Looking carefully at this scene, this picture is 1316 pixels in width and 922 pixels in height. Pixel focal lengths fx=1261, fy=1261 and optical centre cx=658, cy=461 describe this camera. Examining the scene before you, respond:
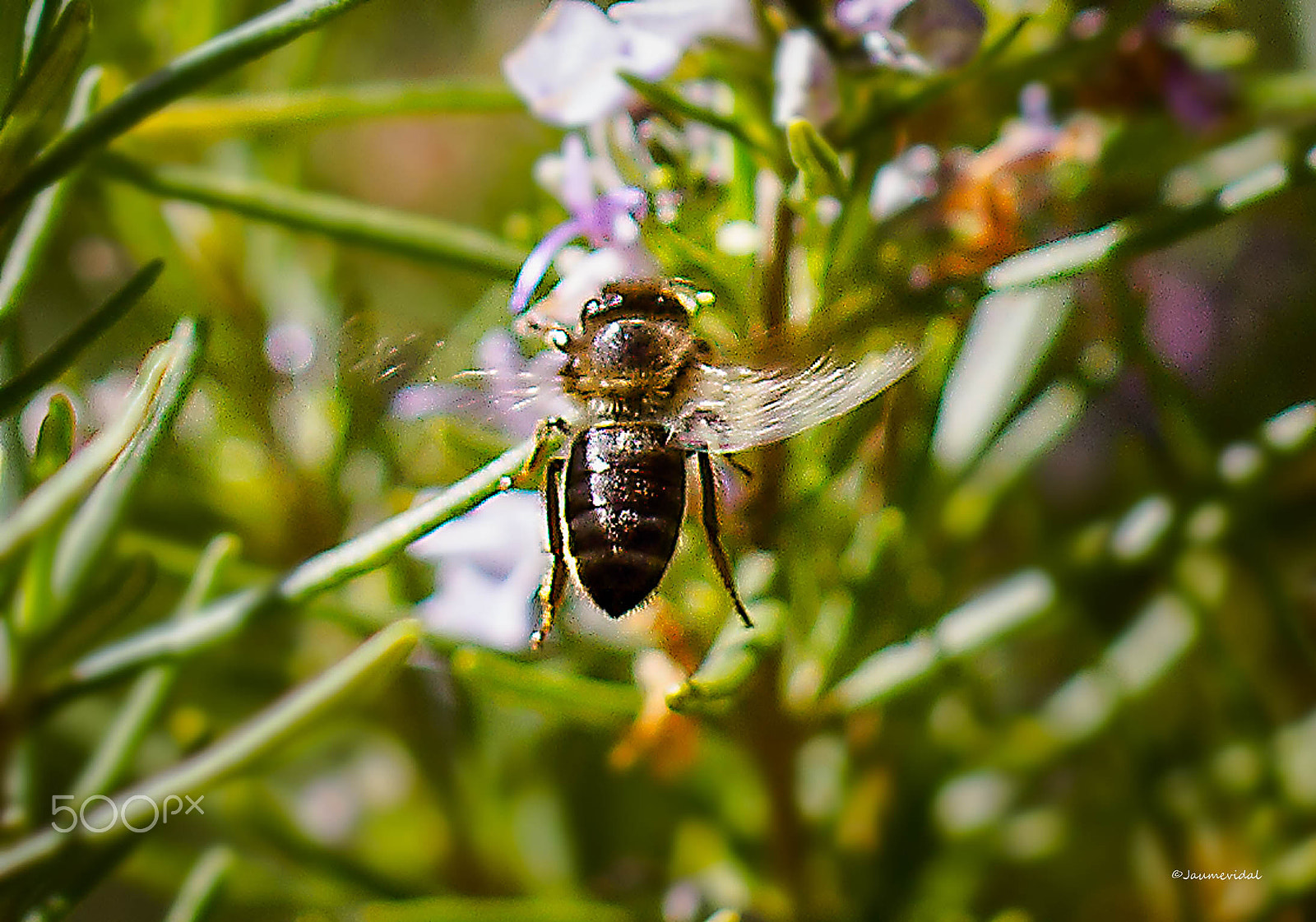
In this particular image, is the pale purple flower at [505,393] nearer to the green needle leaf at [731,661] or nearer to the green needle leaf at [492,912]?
the green needle leaf at [731,661]

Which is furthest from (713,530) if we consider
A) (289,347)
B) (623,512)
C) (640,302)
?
(289,347)

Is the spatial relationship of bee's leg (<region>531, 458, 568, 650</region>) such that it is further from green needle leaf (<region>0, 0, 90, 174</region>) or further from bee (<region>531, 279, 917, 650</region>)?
green needle leaf (<region>0, 0, 90, 174</region>)

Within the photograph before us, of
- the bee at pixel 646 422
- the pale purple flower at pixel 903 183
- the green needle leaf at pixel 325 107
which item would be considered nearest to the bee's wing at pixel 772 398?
the bee at pixel 646 422

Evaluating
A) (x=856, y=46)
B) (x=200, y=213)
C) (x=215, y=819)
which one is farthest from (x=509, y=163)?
(x=856, y=46)

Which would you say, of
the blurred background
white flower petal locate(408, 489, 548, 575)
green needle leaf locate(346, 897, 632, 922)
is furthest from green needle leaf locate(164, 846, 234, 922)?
white flower petal locate(408, 489, 548, 575)

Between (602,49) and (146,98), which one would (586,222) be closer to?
(602,49)

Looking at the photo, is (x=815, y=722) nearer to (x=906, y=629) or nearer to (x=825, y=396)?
(x=906, y=629)

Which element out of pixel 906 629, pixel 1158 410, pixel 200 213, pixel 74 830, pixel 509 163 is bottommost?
pixel 74 830
